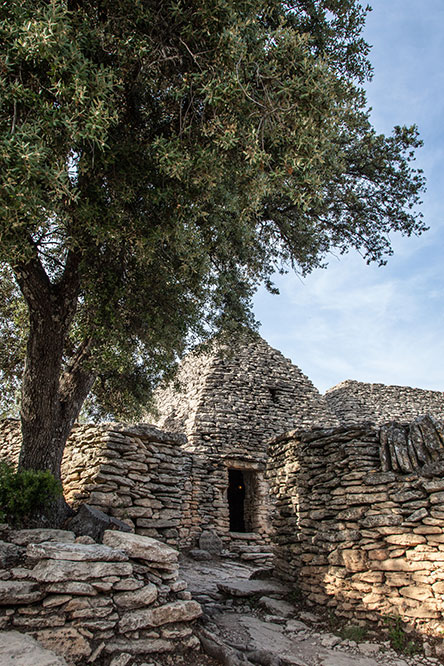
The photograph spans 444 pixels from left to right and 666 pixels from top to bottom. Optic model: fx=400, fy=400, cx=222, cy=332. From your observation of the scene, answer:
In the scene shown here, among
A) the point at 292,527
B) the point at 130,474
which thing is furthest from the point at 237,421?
the point at 130,474

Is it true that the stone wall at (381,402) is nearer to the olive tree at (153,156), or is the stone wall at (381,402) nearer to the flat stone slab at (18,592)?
the olive tree at (153,156)

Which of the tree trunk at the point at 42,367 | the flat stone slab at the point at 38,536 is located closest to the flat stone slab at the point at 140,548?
the flat stone slab at the point at 38,536

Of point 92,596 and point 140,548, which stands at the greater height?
point 140,548

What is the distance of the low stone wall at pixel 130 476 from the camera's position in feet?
21.0

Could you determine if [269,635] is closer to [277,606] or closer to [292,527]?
[277,606]

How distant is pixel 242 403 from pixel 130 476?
9142mm

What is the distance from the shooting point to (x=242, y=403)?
50.9 feet

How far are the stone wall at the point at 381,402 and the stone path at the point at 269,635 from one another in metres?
16.2

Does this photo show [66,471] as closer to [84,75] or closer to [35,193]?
[35,193]

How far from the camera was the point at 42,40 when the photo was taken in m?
3.59

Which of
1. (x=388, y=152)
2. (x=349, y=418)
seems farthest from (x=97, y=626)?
(x=349, y=418)

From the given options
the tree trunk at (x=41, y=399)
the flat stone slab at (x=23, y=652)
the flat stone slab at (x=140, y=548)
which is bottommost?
A: the flat stone slab at (x=23, y=652)

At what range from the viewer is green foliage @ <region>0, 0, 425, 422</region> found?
158 inches

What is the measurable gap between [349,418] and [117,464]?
17.5 meters
